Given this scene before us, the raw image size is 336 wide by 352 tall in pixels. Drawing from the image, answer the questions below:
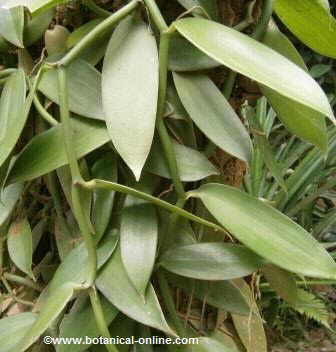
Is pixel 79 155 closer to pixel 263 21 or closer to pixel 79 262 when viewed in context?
pixel 79 262

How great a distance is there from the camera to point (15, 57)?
476mm

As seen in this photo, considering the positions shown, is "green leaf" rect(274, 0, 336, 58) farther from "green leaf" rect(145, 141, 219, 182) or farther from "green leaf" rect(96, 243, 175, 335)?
"green leaf" rect(96, 243, 175, 335)

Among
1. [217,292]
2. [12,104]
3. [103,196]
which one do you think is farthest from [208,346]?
[12,104]

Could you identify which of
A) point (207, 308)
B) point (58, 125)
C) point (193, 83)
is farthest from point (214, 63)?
point (207, 308)

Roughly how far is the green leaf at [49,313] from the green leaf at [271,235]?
12 cm

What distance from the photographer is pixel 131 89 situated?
35cm

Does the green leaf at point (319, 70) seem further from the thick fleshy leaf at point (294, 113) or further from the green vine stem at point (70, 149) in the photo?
the green vine stem at point (70, 149)

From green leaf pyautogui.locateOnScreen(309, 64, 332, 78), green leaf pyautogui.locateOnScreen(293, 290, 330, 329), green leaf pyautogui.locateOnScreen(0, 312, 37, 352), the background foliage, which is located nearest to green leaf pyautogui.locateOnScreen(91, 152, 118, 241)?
the background foliage

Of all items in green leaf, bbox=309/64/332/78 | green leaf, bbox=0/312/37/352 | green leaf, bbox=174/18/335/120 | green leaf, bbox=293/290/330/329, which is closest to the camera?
green leaf, bbox=174/18/335/120

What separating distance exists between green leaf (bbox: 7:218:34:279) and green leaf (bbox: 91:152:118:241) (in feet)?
0.27

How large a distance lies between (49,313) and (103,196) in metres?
0.10

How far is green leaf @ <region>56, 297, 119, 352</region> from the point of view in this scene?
38cm

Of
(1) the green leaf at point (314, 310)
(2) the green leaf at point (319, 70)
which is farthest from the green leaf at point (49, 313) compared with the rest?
(2) the green leaf at point (319, 70)

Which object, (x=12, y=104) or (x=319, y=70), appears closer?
(x=12, y=104)
